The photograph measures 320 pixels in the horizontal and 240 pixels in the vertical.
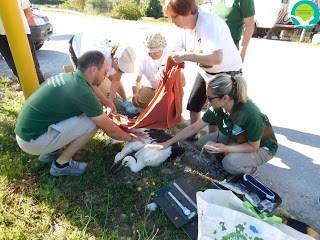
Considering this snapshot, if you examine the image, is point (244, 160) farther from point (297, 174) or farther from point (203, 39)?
point (203, 39)

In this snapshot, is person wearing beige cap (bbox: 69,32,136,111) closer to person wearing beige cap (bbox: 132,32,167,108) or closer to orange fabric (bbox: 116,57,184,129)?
person wearing beige cap (bbox: 132,32,167,108)

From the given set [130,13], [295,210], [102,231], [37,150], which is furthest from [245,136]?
[130,13]

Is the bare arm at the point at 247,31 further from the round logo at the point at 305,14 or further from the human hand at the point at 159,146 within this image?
the round logo at the point at 305,14

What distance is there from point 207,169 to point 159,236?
0.88m

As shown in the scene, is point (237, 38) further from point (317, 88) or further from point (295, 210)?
point (317, 88)

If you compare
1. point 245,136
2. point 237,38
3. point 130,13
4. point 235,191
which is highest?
point 237,38

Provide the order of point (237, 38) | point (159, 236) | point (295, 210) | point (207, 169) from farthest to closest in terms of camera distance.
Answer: point (237, 38) < point (207, 169) < point (295, 210) < point (159, 236)

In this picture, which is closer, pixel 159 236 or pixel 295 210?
pixel 159 236

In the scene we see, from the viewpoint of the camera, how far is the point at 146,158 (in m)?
3.29

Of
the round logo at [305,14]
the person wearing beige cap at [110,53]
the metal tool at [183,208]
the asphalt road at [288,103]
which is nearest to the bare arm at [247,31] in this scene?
the asphalt road at [288,103]

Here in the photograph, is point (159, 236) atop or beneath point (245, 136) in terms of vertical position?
beneath

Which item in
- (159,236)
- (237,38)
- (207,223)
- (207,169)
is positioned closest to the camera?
(207,223)

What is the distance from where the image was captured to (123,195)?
3.09m

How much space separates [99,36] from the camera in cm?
399
